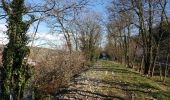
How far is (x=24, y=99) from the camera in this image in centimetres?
2481

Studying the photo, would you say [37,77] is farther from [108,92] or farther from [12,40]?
[108,92]

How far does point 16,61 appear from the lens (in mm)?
23469

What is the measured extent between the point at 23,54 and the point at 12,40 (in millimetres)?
1376

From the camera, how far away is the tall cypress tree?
72.7ft

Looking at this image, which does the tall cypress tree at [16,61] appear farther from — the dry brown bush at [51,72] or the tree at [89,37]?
the tree at [89,37]

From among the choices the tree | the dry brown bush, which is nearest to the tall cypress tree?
the dry brown bush

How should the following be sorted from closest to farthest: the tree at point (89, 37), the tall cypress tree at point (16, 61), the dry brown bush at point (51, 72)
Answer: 1. the tall cypress tree at point (16, 61)
2. the dry brown bush at point (51, 72)
3. the tree at point (89, 37)

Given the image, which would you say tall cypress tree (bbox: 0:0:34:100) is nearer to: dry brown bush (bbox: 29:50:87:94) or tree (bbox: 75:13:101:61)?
dry brown bush (bbox: 29:50:87:94)

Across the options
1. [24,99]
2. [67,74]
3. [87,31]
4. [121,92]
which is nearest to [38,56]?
[67,74]

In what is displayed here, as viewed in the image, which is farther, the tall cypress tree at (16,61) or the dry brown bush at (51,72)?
the dry brown bush at (51,72)

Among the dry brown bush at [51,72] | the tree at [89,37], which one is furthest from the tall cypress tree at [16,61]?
the tree at [89,37]

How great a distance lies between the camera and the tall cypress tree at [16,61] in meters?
22.2

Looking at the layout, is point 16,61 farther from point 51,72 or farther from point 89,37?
point 89,37

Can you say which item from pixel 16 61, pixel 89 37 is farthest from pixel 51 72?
pixel 89 37
